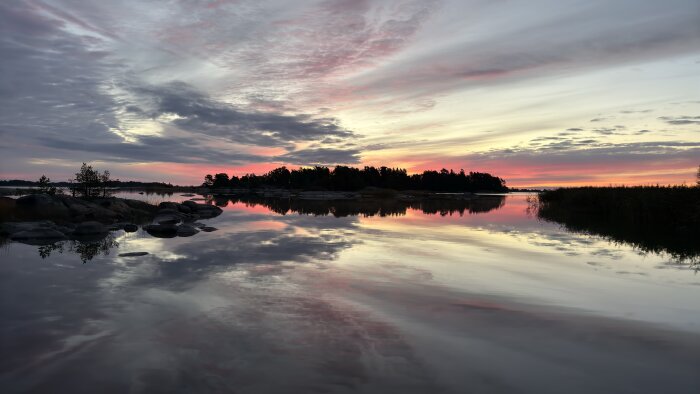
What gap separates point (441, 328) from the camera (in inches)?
288

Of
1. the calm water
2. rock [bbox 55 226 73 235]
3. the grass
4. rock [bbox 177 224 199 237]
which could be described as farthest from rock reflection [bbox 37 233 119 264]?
the grass

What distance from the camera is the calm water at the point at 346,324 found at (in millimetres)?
5383

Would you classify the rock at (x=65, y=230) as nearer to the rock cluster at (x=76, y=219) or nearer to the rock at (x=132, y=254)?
the rock cluster at (x=76, y=219)

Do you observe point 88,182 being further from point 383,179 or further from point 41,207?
point 383,179

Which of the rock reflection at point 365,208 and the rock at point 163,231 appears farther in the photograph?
the rock reflection at point 365,208

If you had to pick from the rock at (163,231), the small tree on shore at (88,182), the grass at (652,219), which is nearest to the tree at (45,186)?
the small tree on shore at (88,182)

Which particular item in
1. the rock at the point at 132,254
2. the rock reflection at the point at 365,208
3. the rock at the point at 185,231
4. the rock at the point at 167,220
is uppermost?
the rock reflection at the point at 365,208

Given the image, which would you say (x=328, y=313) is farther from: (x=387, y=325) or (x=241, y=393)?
(x=241, y=393)

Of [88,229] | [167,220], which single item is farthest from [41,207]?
[88,229]

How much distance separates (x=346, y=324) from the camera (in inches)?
296

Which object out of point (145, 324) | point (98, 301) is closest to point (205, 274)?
point (98, 301)

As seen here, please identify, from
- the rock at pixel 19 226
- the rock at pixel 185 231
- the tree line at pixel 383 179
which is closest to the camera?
the rock at pixel 19 226

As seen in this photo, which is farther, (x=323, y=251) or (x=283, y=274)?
(x=323, y=251)

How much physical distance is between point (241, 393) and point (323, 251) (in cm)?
1109
